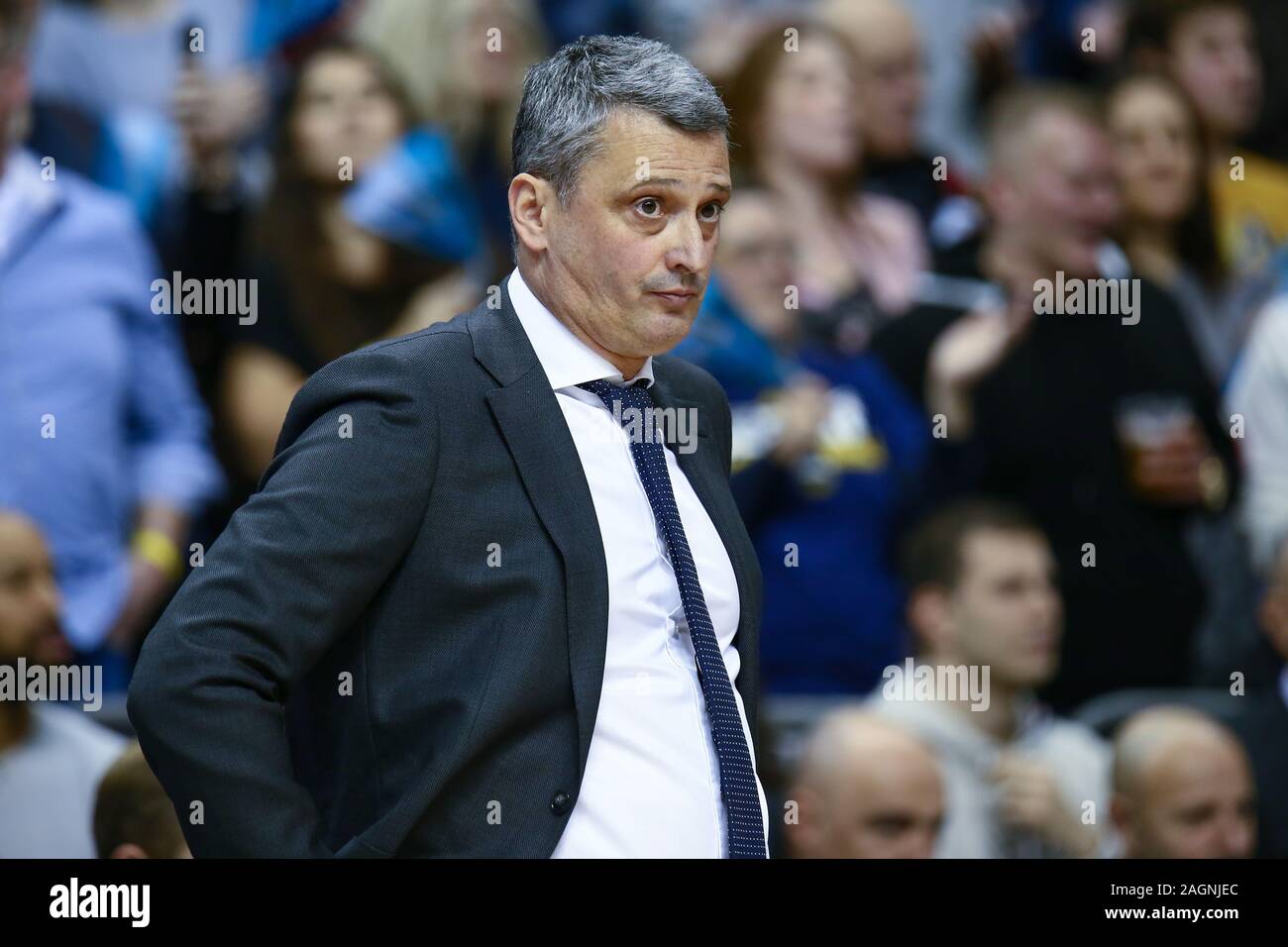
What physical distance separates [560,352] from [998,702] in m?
2.45

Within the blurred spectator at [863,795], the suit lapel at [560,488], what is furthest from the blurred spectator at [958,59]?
the suit lapel at [560,488]

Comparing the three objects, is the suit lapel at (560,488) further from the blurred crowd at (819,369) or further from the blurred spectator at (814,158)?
the blurred spectator at (814,158)

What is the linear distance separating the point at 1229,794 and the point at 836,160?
186cm

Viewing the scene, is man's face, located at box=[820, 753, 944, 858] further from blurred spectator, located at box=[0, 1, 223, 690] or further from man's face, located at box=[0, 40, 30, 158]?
man's face, located at box=[0, 40, 30, 158]

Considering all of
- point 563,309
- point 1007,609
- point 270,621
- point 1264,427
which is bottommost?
point 1007,609

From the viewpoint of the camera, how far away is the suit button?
1993mm

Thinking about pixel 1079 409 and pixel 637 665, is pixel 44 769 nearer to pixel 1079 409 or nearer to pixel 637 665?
pixel 637 665

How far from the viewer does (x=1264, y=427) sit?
4.88 meters

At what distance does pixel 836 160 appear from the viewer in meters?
4.79

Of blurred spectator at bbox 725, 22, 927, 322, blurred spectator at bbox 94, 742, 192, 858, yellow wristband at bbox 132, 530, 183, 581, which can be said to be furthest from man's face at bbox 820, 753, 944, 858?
yellow wristband at bbox 132, 530, 183, 581

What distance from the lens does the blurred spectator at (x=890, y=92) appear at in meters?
5.06

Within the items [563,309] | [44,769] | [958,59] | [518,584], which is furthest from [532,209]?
[958,59]

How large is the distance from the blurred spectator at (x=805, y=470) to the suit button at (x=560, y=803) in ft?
7.36
